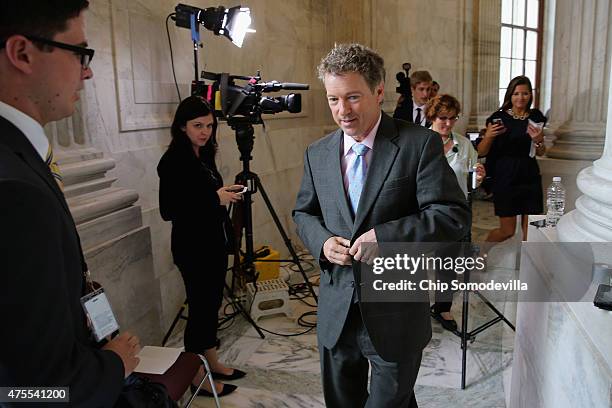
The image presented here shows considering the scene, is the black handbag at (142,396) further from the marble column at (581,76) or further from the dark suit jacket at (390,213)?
the marble column at (581,76)

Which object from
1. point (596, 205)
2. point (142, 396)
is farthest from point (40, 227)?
point (596, 205)

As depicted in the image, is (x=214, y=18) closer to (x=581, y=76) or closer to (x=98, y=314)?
(x=98, y=314)

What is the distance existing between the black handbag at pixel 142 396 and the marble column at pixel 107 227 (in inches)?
46.9

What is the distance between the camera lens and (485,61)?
725 cm

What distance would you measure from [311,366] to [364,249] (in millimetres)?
1647

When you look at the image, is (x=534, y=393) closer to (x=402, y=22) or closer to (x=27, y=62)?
(x=27, y=62)

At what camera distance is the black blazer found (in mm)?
2498

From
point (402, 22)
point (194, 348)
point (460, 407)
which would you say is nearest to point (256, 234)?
point (194, 348)

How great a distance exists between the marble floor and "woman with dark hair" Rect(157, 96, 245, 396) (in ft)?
0.78

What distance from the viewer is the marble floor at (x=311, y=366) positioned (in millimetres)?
2598

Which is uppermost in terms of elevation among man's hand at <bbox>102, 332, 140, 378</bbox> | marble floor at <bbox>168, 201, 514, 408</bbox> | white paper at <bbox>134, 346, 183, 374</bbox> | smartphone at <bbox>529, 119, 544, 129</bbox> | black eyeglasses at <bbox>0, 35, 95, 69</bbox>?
black eyeglasses at <bbox>0, 35, 95, 69</bbox>

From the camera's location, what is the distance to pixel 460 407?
250 cm

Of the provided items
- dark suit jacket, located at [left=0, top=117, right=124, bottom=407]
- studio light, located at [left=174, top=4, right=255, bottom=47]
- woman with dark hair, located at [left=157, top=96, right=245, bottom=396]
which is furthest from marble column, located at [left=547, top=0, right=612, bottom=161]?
dark suit jacket, located at [left=0, top=117, right=124, bottom=407]

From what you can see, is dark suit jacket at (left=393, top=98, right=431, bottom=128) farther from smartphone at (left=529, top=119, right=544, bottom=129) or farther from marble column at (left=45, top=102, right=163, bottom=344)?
marble column at (left=45, top=102, right=163, bottom=344)
